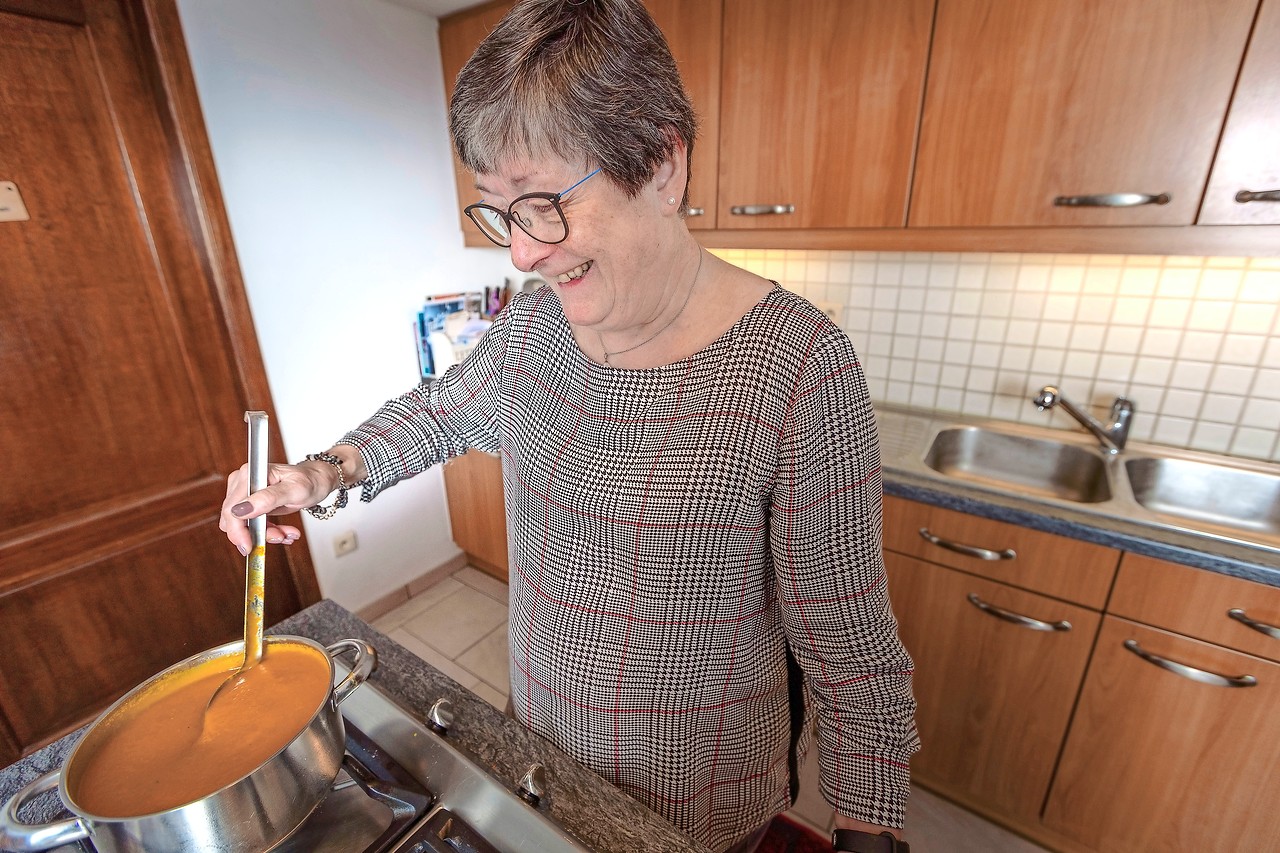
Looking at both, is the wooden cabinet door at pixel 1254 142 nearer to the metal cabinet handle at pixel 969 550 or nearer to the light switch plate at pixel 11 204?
the metal cabinet handle at pixel 969 550

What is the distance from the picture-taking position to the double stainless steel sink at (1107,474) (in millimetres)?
1298

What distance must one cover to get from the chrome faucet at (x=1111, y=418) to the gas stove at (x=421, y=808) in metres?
1.54

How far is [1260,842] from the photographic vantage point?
48.3 inches

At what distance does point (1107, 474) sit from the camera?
142 centimetres

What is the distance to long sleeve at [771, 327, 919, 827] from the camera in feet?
2.04

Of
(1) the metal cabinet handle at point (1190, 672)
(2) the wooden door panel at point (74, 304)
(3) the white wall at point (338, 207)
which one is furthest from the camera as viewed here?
(3) the white wall at point (338, 207)

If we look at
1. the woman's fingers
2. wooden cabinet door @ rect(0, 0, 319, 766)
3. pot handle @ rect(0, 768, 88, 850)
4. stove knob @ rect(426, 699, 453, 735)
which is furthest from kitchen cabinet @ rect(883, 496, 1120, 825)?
wooden cabinet door @ rect(0, 0, 319, 766)

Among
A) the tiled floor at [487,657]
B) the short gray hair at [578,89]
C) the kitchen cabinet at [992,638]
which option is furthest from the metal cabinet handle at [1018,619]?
the short gray hair at [578,89]

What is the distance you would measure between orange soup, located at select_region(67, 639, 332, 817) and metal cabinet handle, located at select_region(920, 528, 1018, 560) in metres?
1.29

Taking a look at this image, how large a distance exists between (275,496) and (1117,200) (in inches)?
59.8

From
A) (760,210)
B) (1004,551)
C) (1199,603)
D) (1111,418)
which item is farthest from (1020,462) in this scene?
(760,210)

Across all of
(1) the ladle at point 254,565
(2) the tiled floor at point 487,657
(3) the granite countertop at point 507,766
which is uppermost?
(1) the ladle at point 254,565

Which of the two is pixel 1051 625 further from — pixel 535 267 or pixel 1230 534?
pixel 535 267

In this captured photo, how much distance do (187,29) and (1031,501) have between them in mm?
2448
